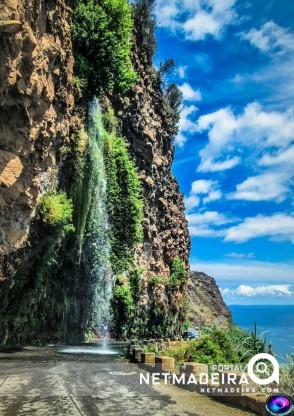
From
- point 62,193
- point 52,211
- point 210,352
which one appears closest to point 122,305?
point 62,193

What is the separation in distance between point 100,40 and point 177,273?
2486 cm

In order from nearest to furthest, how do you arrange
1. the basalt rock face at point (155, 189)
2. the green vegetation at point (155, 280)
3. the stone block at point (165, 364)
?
the stone block at point (165, 364), the basalt rock face at point (155, 189), the green vegetation at point (155, 280)

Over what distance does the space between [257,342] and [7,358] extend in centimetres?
897

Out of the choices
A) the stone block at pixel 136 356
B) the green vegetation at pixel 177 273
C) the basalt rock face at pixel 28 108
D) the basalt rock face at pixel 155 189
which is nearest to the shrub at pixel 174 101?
the basalt rock face at pixel 155 189

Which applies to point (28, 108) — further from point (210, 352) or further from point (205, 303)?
point (205, 303)

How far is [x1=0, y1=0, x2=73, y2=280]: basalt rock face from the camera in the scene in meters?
14.8

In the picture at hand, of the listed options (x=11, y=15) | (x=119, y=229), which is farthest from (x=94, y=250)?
(x=11, y=15)

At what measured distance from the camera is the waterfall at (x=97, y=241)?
25.4m

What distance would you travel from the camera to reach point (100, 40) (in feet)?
76.3

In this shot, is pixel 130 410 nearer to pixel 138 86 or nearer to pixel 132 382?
pixel 132 382

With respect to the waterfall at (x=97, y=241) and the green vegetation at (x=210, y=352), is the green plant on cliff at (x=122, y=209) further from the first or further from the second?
the green vegetation at (x=210, y=352)

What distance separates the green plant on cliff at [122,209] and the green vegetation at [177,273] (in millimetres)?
12826

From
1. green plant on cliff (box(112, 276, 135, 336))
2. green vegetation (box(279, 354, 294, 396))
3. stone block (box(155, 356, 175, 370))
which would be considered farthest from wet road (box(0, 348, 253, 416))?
green plant on cliff (box(112, 276, 135, 336))

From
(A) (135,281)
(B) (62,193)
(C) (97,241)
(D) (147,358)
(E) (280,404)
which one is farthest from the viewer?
(A) (135,281)
